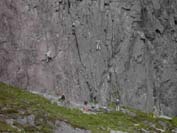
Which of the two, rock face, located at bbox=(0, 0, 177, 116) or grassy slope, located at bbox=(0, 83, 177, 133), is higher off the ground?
rock face, located at bbox=(0, 0, 177, 116)

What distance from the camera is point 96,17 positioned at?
284ft

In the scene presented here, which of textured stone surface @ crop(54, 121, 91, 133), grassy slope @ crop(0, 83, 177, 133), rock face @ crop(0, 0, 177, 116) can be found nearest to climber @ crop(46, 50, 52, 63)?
rock face @ crop(0, 0, 177, 116)

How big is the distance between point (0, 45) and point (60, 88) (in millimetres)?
11800

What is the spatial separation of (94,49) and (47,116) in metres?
30.7

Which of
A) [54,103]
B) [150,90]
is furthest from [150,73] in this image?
[54,103]

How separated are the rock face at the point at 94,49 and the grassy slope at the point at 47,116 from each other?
252 inches

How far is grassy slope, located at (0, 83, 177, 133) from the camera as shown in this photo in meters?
52.5

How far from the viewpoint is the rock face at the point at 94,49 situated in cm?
7394

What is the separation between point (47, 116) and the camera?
182 feet

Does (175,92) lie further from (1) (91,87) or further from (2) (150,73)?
(1) (91,87)

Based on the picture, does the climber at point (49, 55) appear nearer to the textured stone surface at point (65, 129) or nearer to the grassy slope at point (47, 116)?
the grassy slope at point (47, 116)

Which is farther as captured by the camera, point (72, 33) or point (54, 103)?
point (72, 33)

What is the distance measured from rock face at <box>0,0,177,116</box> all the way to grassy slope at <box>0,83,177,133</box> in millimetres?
6413

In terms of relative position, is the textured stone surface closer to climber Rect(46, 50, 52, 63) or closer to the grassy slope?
the grassy slope
